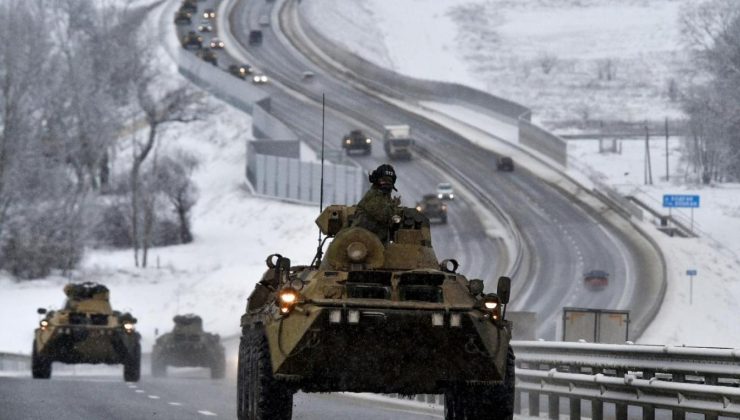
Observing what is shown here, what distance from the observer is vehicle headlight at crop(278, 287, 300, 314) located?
50.6 feet

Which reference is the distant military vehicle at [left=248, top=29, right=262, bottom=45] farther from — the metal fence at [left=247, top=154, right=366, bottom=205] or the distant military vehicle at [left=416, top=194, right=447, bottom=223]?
the distant military vehicle at [left=416, top=194, right=447, bottom=223]

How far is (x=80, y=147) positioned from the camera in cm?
8912

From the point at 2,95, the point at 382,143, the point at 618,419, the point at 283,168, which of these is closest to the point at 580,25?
the point at 382,143

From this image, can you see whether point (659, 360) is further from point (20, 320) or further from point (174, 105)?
point (174, 105)

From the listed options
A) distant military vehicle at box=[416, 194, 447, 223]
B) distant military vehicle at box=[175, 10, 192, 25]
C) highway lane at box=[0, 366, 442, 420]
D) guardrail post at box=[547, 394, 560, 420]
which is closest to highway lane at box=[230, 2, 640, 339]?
distant military vehicle at box=[416, 194, 447, 223]

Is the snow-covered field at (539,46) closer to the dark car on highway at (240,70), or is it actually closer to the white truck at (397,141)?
the dark car on highway at (240,70)

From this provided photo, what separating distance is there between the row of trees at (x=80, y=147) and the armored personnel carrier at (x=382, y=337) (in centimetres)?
5880

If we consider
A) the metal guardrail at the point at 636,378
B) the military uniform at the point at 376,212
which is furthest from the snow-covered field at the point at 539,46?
the military uniform at the point at 376,212

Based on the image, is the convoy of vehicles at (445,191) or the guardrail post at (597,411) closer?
the guardrail post at (597,411)

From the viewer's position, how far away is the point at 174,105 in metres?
105

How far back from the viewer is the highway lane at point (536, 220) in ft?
234

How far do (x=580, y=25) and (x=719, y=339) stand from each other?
104m

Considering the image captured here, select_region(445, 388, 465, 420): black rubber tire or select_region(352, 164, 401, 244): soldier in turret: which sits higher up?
select_region(352, 164, 401, 244): soldier in turret

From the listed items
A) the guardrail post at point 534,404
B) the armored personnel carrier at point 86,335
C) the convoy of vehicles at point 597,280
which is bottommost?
the guardrail post at point 534,404
